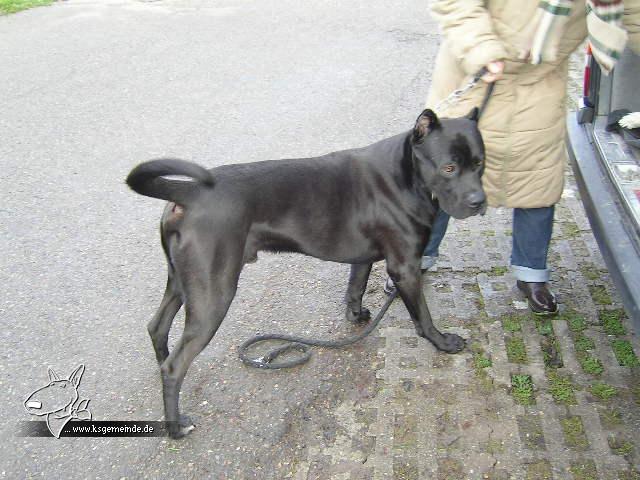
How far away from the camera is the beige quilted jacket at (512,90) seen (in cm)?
286

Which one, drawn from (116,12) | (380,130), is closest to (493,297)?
A: (380,130)

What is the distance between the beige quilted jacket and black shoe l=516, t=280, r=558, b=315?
18.9 inches

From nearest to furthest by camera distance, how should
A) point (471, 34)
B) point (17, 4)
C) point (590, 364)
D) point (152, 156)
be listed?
1. point (471, 34)
2. point (590, 364)
3. point (152, 156)
4. point (17, 4)

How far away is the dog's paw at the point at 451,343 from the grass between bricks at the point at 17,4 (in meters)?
8.11

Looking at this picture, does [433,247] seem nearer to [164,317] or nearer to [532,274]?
[532,274]

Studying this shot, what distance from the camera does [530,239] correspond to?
3.52 metres

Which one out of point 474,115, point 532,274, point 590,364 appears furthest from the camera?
point 532,274

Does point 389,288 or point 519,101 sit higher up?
point 519,101

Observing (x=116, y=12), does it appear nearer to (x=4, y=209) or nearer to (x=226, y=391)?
(x=4, y=209)

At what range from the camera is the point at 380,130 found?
5.89 meters

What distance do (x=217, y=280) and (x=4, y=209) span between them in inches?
100

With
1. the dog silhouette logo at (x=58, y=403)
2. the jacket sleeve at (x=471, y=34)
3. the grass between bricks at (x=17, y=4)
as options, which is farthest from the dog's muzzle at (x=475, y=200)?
the grass between bricks at (x=17, y=4)

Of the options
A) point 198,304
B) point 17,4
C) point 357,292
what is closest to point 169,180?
point 198,304

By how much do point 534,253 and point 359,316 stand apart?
0.95m
